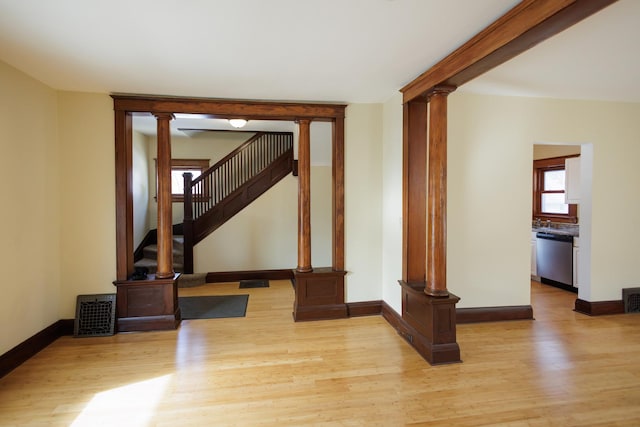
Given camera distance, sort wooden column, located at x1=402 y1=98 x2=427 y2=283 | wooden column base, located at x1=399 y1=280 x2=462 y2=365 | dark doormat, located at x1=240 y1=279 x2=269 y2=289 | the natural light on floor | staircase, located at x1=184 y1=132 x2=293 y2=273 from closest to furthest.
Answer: the natural light on floor → wooden column base, located at x1=399 y1=280 x2=462 y2=365 → wooden column, located at x1=402 y1=98 x2=427 y2=283 → dark doormat, located at x1=240 y1=279 x2=269 y2=289 → staircase, located at x1=184 y1=132 x2=293 y2=273

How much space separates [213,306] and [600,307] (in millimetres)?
4994

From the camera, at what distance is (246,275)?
5.75 m

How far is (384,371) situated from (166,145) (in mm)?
3270

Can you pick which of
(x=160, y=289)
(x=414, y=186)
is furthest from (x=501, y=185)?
(x=160, y=289)

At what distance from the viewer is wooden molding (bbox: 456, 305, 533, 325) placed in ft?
11.9

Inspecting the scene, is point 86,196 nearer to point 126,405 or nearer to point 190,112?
point 190,112

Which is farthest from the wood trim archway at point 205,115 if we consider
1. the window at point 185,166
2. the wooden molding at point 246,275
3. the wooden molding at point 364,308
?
the window at point 185,166

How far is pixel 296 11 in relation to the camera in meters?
1.93

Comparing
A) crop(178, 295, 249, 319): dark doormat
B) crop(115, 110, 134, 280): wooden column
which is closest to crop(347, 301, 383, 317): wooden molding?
crop(178, 295, 249, 319): dark doormat

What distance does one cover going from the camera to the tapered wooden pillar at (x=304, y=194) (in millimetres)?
3862

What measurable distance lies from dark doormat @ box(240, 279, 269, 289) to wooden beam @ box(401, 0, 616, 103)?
13.3 ft

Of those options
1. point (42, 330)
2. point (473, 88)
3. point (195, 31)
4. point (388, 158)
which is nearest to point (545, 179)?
point (473, 88)

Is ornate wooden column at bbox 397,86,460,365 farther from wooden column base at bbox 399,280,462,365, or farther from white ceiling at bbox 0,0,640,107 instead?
white ceiling at bbox 0,0,640,107

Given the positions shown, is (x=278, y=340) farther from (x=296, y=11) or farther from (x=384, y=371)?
(x=296, y=11)
